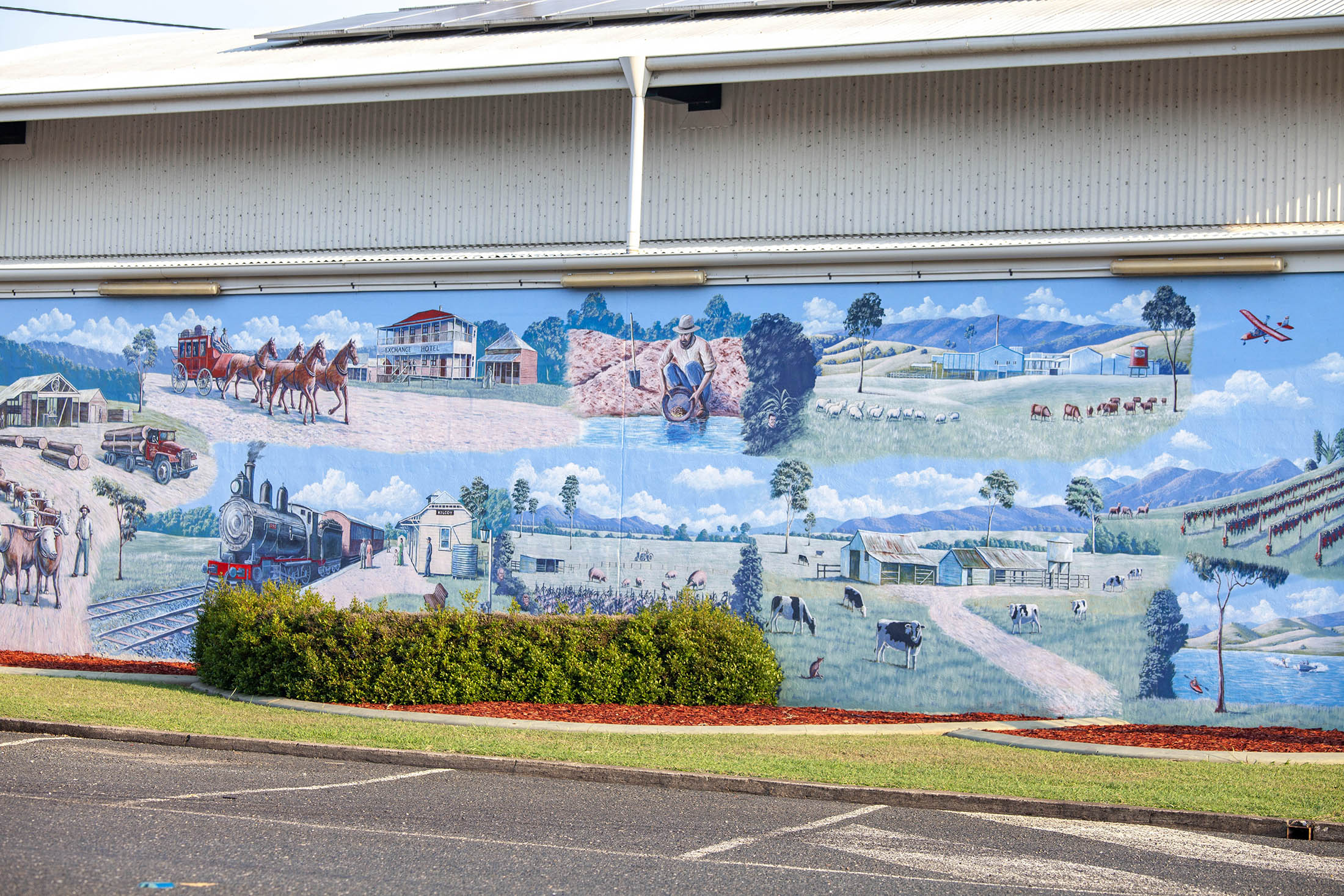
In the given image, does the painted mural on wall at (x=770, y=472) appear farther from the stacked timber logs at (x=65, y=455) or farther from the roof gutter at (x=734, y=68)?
the roof gutter at (x=734, y=68)

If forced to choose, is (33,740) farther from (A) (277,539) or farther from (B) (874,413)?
(B) (874,413)

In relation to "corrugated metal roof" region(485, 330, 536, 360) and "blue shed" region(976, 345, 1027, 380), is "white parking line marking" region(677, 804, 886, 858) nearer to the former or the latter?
"blue shed" region(976, 345, 1027, 380)

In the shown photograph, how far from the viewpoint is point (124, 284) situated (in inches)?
666

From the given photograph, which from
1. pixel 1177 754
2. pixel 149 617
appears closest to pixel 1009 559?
pixel 1177 754

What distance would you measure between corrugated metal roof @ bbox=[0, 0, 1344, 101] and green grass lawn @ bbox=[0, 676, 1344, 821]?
708 cm

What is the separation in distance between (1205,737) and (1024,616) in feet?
6.57

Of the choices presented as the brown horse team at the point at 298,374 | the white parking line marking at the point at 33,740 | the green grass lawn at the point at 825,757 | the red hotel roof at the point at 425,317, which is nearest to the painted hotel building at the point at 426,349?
the red hotel roof at the point at 425,317

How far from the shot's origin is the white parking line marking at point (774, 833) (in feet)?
25.7

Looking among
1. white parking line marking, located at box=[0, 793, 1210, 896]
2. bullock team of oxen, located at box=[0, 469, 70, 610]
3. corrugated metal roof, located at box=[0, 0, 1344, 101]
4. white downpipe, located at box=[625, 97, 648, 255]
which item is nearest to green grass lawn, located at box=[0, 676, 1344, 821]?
white parking line marking, located at box=[0, 793, 1210, 896]

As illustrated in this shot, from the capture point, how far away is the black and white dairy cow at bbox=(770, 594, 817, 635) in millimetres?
14172

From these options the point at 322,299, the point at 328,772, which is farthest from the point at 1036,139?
the point at 328,772

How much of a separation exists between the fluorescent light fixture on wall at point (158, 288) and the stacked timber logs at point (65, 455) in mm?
1931

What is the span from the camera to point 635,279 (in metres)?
15.0

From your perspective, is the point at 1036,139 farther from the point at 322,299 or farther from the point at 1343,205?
the point at 322,299
